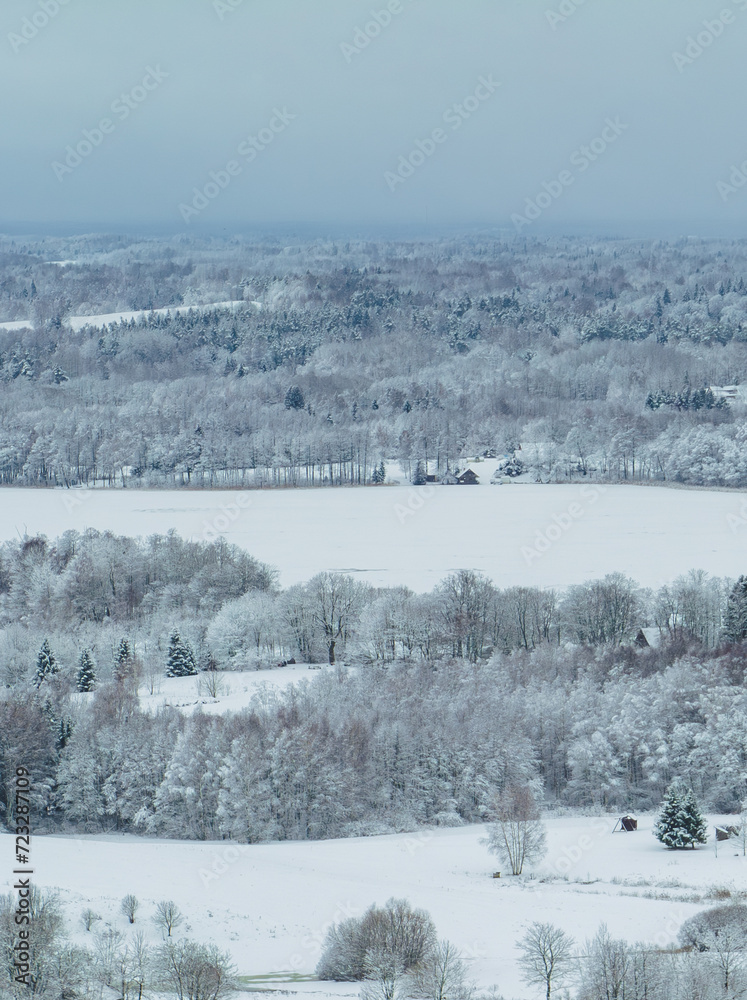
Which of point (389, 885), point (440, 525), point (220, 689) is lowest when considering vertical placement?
point (389, 885)

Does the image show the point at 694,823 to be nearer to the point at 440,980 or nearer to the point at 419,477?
the point at 440,980

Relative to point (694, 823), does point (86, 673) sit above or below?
above

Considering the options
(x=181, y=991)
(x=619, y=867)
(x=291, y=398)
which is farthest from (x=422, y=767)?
(x=291, y=398)

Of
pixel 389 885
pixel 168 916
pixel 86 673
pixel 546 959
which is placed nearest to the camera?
pixel 546 959

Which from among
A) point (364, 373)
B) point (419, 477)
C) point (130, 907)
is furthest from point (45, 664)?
point (364, 373)

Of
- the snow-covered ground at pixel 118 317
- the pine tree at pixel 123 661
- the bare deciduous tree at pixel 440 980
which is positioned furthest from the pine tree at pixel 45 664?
the snow-covered ground at pixel 118 317

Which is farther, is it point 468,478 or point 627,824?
point 468,478


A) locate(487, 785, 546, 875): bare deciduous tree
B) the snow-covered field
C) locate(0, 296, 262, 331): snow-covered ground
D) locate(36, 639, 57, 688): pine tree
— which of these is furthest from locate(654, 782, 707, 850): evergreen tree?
locate(0, 296, 262, 331): snow-covered ground
